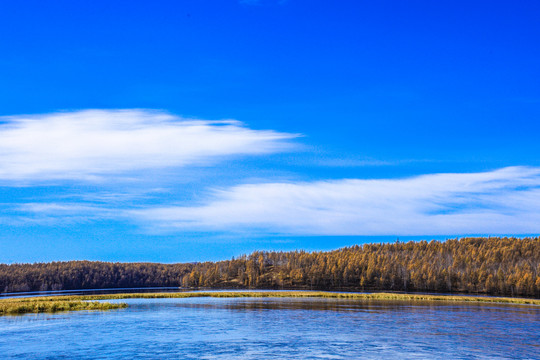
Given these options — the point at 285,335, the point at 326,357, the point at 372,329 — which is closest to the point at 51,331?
the point at 285,335

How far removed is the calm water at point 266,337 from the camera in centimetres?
4162

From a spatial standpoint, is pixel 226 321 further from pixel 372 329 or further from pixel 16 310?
pixel 16 310

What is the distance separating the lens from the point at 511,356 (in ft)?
135

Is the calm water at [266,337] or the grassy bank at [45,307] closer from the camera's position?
the calm water at [266,337]

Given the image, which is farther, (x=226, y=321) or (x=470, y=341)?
(x=226, y=321)

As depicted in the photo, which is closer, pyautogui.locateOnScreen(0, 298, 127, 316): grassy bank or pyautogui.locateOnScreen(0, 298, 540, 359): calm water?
pyautogui.locateOnScreen(0, 298, 540, 359): calm water

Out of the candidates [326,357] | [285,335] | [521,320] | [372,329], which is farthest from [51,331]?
[521,320]

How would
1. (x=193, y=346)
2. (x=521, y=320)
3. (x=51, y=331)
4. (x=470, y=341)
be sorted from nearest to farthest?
(x=193, y=346) → (x=470, y=341) → (x=51, y=331) → (x=521, y=320)

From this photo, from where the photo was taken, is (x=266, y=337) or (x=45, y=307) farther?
(x=45, y=307)

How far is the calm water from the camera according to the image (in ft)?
137

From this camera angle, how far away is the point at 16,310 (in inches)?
3078

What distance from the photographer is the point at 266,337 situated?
50.8 m

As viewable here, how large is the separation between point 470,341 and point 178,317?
40.1 m

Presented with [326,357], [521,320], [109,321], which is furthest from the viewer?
[521,320]
